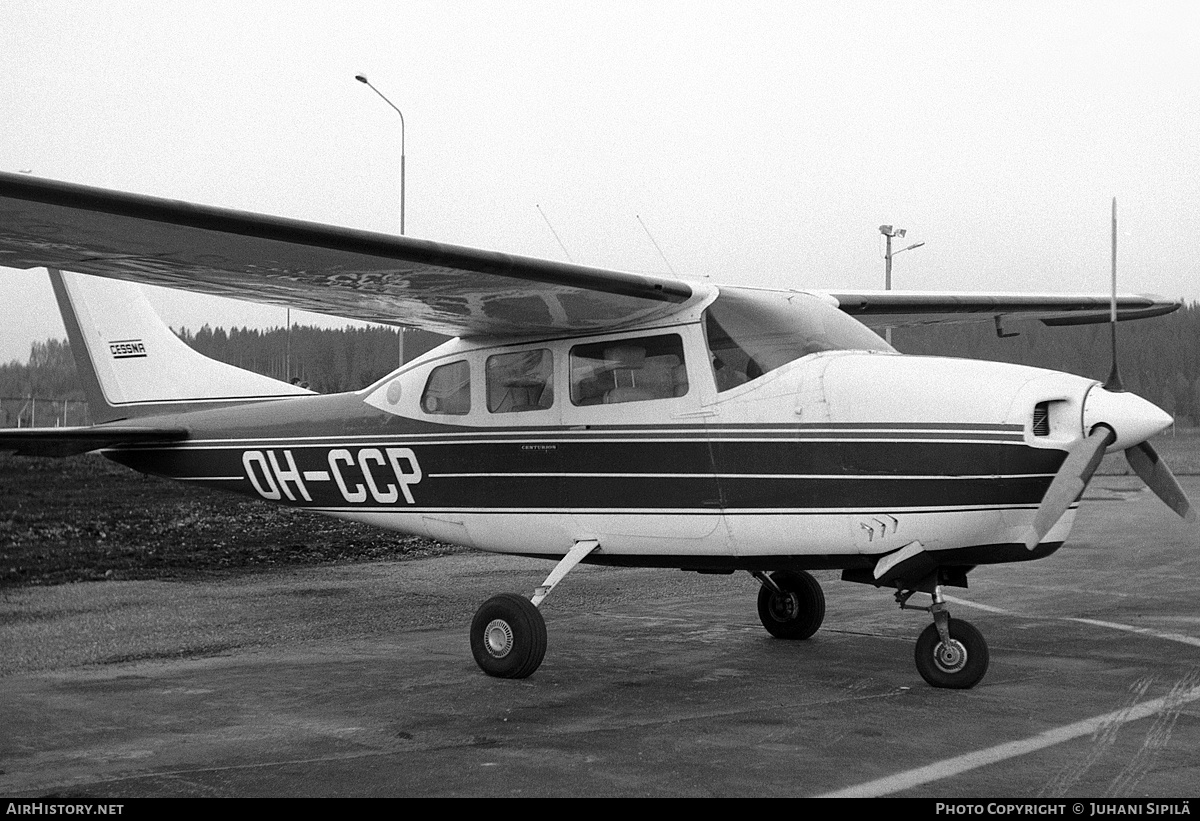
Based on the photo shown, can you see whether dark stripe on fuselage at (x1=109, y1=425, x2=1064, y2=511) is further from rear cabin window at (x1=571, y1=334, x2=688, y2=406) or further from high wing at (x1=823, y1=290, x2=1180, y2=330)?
high wing at (x1=823, y1=290, x2=1180, y2=330)

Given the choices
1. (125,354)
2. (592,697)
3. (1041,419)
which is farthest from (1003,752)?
(125,354)

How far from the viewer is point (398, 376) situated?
28.7 ft

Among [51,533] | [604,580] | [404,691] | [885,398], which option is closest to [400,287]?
[404,691]

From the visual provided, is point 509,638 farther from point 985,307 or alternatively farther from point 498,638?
point 985,307

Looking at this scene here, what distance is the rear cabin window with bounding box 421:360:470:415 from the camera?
8375mm

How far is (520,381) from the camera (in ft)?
26.6

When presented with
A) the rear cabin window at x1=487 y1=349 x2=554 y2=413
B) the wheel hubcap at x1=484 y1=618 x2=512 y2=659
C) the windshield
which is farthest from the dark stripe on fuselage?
the wheel hubcap at x1=484 y1=618 x2=512 y2=659

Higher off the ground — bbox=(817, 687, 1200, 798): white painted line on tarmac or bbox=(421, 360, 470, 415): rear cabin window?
bbox=(421, 360, 470, 415): rear cabin window

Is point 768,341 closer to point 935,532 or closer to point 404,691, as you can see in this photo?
point 935,532

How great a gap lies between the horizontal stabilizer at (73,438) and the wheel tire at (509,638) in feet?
13.4

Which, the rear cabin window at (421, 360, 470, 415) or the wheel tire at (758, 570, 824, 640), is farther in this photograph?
the wheel tire at (758, 570, 824, 640)

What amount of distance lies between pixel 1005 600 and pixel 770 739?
19.2 feet

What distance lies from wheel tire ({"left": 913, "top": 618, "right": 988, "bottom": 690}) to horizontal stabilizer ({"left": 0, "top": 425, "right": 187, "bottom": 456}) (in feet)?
21.8

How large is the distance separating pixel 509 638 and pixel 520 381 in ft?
6.16
